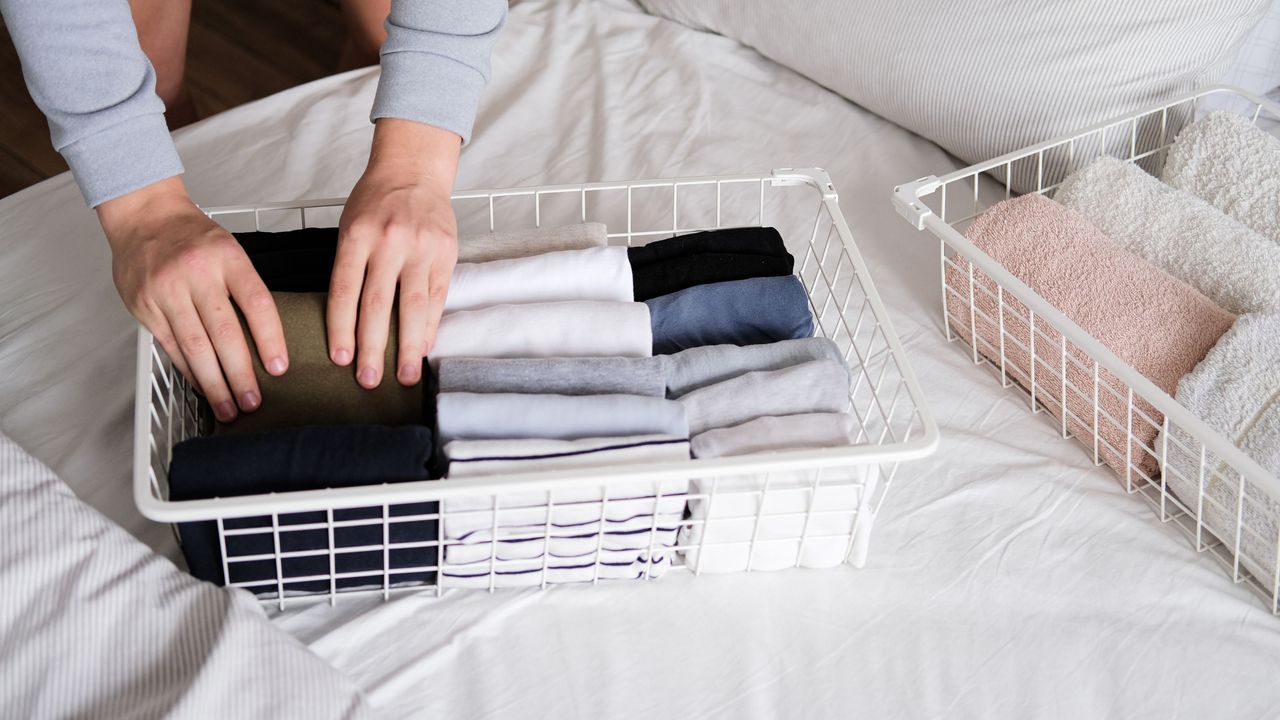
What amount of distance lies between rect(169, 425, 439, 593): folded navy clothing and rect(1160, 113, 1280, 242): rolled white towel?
0.75 metres

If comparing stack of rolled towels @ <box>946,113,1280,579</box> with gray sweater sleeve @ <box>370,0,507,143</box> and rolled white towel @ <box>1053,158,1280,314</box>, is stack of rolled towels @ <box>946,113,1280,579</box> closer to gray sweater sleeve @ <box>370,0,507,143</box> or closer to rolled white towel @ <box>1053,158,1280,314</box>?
rolled white towel @ <box>1053,158,1280,314</box>

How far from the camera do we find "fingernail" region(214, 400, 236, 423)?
0.70 meters

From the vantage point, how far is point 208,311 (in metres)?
0.69

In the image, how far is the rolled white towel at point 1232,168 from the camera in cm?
95

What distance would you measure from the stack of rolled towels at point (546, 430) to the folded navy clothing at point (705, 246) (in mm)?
17

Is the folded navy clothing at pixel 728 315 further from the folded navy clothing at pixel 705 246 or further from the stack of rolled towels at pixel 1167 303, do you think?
the stack of rolled towels at pixel 1167 303

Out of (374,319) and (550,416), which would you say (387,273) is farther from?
(550,416)

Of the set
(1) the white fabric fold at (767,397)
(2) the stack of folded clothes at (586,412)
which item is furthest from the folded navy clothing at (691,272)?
(1) the white fabric fold at (767,397)

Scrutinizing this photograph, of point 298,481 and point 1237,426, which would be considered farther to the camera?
point 1237,426

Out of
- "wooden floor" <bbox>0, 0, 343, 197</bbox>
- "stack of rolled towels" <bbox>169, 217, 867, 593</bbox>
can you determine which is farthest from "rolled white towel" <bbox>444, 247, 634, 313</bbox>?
"wooden floor" <bbox>0, 0, 343, 197</bbox>

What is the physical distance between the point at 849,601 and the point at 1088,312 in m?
→ 0.32

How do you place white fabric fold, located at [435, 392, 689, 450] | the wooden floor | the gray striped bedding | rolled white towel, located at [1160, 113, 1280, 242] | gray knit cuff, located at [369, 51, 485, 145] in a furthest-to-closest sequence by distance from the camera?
1. the wooden floor
2. rolled white towel, located at [1160, 113, 1280, 242]
3. gray knit cuff, located at [369, 51, 485, 145]
4. white fabric fold, located at [435, 392, 689, 450]
5. the gray striped bedding

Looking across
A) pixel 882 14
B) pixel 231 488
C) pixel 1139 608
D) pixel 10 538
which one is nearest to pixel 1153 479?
pixel 1139 608

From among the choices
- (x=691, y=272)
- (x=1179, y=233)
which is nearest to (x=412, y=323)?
(x=691, y=272)
